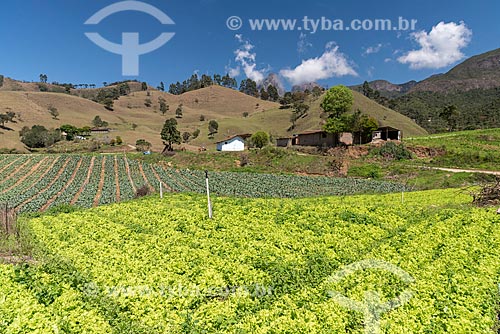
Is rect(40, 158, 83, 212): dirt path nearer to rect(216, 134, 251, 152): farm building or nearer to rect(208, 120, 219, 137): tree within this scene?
rect(216, 134, 251, 152): farm building

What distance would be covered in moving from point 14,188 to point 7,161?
21.5m

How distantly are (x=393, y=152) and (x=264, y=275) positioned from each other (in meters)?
51.1

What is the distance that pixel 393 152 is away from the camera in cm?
5544

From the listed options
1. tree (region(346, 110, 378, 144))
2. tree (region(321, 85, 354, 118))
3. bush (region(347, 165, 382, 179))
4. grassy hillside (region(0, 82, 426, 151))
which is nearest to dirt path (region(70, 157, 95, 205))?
bush (region(347, 165, 382, 179))

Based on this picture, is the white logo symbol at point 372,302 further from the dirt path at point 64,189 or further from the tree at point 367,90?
the tree at point 367,90

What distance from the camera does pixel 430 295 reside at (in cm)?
845

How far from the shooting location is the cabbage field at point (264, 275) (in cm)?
754

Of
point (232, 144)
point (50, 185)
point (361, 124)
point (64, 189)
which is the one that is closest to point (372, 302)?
point (64, 189)

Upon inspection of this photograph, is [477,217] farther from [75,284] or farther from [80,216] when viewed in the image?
[80,216]

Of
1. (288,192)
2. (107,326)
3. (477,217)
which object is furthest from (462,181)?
(107,326)

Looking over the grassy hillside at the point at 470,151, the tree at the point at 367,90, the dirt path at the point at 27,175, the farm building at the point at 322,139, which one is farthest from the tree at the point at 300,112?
the dirt path at the point at 27,175

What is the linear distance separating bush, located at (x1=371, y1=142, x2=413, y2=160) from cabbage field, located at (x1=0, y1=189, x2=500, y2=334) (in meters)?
40.1

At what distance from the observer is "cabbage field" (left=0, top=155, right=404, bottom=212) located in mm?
33469

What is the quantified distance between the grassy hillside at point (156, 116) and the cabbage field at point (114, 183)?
42.7 metres
